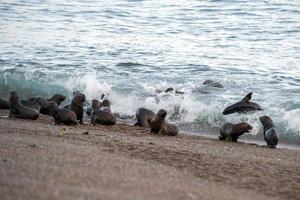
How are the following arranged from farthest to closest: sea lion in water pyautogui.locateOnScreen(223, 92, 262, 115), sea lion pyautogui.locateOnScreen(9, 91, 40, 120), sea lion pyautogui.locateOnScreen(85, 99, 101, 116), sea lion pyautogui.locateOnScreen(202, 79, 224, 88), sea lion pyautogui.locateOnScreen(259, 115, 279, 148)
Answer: sea lion pyautogui.locateOnScreen(202, 79, 224, 88), sea lion pyautogui.locateOnScreen(85, 99, 101, 116), sea lion in water pyautogui.locateOnScreen(223, 92, 262, 115), sea lion pyautogui.locateOnScreen(9, 91, 40, 120), sea lion pyautogui.locateOnScreen(259, 115, 279, 148)

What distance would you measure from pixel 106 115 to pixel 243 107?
2413 mm

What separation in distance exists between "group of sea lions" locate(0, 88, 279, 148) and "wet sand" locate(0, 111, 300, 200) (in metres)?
1.00

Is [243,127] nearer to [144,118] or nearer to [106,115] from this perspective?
[144,118]

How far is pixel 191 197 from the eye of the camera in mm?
5008

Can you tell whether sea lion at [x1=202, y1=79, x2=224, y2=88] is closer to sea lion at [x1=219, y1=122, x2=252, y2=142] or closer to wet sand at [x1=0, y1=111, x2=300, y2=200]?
sea lion at [x1=219, y1=122, x2=252, y2=142]

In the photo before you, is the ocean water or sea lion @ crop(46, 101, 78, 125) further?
the ocean water

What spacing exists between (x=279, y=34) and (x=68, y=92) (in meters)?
8.00

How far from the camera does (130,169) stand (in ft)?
19.1

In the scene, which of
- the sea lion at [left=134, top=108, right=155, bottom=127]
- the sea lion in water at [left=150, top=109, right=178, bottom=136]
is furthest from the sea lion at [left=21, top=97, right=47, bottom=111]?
the sea lion in water at [left=150, top=109, right=178, bottom=136]

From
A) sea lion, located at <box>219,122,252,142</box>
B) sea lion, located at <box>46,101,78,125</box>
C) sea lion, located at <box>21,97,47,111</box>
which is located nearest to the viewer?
sea lion, located at <box>219,122,252,142</box>

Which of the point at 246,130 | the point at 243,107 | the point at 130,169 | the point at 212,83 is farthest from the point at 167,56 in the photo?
the point at 130,169

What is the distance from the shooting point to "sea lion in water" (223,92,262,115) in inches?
452

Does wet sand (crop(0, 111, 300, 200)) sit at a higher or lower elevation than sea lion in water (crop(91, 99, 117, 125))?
lower

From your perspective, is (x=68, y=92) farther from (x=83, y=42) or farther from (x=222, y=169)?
(x=222, y=169)
